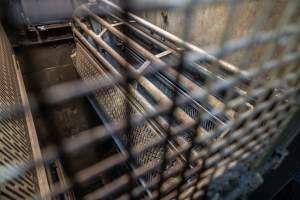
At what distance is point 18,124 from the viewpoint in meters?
1.25

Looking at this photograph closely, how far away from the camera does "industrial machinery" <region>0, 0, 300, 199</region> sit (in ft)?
1.22

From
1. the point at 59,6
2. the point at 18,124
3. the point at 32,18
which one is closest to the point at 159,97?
the point at 18,124

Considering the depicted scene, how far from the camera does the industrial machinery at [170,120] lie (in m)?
0.37

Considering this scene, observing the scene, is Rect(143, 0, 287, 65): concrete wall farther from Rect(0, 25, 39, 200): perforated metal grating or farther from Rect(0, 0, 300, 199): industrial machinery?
Rect(0, 25, 39, 200): perforated metal grating

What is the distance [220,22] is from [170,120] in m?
1.53

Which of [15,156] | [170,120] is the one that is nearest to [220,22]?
[170,120]

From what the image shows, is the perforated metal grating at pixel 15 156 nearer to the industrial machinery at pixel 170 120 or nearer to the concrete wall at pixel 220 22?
the industrial machinery at pixel 170 120

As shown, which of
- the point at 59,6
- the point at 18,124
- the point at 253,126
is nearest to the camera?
the point at 253,126

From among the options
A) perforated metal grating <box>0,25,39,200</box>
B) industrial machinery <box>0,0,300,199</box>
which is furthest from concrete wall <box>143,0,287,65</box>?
perforated metal grating <box>0,25,39,200</box>

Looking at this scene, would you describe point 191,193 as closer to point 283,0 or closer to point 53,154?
point 53,154

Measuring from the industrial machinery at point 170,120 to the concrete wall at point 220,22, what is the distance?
→ 0.19 ft

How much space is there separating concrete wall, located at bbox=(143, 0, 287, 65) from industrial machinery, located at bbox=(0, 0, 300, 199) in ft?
0.19

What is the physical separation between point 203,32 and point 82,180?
1806 mm

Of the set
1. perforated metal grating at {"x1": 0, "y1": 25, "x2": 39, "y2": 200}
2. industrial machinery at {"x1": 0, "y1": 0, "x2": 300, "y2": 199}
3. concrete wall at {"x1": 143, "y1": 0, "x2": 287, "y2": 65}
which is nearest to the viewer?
industrial machinery at {"x1": 0, "y1": 0, "x2": 300, "y2": 199}
